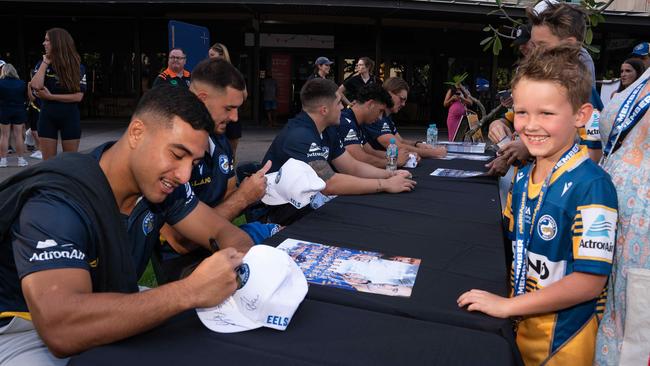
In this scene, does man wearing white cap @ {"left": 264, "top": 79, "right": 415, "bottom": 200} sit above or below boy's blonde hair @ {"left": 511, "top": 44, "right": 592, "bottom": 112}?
below

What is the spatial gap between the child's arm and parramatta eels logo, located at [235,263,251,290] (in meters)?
0.59

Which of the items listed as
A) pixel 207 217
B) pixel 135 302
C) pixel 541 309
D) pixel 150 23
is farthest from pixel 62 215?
pixel 150 23

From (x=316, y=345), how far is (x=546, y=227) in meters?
0.81

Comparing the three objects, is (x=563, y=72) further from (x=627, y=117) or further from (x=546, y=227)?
(x=546, y=227)

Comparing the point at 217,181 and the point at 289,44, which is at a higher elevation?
the point at 289,44

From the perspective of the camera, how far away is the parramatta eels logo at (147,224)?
1.73 meters

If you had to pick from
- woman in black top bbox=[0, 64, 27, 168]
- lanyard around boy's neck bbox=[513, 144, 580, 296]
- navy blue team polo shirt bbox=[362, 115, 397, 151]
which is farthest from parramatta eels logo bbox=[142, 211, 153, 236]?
woman in black top bbox=[0, 64, 27, 168]

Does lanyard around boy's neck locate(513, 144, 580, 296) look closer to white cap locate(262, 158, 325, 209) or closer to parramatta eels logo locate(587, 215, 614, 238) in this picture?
parramatta eels logo locate(587, 215, 614, 238)

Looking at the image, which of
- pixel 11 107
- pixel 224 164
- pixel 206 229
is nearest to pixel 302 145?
pixel 224 164

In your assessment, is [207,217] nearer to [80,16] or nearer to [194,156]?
[194,156]

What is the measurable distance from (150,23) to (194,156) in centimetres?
1480

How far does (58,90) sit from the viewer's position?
4832 mm

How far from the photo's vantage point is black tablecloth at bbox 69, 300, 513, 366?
108 cm

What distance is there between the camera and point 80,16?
48.0 feet
